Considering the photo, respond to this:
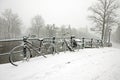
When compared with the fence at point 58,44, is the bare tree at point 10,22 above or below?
above

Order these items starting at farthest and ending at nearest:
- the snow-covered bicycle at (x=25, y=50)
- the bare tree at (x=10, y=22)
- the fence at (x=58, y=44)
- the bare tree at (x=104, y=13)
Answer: the bare tree at (x=10, y=22) → the bare tree at (x=104, y=13) → the fence at (x=58, y=44) → the snow-covered bicycle at (x=25, y=50)

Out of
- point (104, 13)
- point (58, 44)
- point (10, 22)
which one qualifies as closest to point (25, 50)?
point (58, 44)

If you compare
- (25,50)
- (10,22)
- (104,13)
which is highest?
(10,22)

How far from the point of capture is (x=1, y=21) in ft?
141

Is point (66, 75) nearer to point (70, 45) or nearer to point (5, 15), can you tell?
point (70, 45)

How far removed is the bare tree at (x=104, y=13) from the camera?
18595 mm

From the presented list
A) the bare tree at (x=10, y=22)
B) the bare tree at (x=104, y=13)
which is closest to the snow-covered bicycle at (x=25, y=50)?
the bare tree at (x=104, y=13)

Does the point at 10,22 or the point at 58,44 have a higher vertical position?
the point at 10,22

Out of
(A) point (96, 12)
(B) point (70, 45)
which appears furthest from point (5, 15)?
(B) point (70, 45)

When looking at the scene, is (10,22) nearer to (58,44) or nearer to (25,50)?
(58,44)

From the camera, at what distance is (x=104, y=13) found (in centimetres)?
1877

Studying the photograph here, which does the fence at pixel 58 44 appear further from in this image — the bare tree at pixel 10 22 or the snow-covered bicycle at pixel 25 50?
the bare tree at pixel 10 22

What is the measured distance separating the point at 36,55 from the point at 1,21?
43.2 m

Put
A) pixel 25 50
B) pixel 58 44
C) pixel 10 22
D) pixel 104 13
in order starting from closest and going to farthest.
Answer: pixel 25 50, pixel 58 44, pixel 104 13, pixel 10 22
